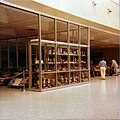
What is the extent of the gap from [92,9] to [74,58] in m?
2.91

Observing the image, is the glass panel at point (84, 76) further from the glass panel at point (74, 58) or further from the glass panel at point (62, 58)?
the glass panel at point (62, 58)

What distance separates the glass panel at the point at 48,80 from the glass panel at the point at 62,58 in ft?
2.00

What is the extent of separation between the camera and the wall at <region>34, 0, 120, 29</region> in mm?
10009

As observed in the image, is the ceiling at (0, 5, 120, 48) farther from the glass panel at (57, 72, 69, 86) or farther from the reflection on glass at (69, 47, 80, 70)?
the glass panel at (57, 72, 69, 86)

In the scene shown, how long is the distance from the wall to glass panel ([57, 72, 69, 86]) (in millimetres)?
2925

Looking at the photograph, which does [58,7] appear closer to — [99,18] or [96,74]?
[99,18]

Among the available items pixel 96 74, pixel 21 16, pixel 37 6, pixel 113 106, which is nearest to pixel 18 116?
pixel 113 106

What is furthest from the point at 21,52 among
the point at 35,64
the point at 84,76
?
the point at 35,64

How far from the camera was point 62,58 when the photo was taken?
11.0 m

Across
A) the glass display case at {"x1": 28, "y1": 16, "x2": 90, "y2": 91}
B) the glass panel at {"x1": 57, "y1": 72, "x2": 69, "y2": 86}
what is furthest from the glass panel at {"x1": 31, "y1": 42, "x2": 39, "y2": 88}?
the glass panel at {"x1": 57, "y1": 72, "x2": 69, "y2": 86}

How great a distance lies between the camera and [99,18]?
13133 mm

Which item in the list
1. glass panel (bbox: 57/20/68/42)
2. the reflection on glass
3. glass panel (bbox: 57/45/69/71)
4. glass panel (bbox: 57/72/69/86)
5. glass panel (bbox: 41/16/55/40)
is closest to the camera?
glass panel (bbox: 41/16/55/40)

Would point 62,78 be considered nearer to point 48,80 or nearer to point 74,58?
point 48,80

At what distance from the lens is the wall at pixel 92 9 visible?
10009 millimetres
